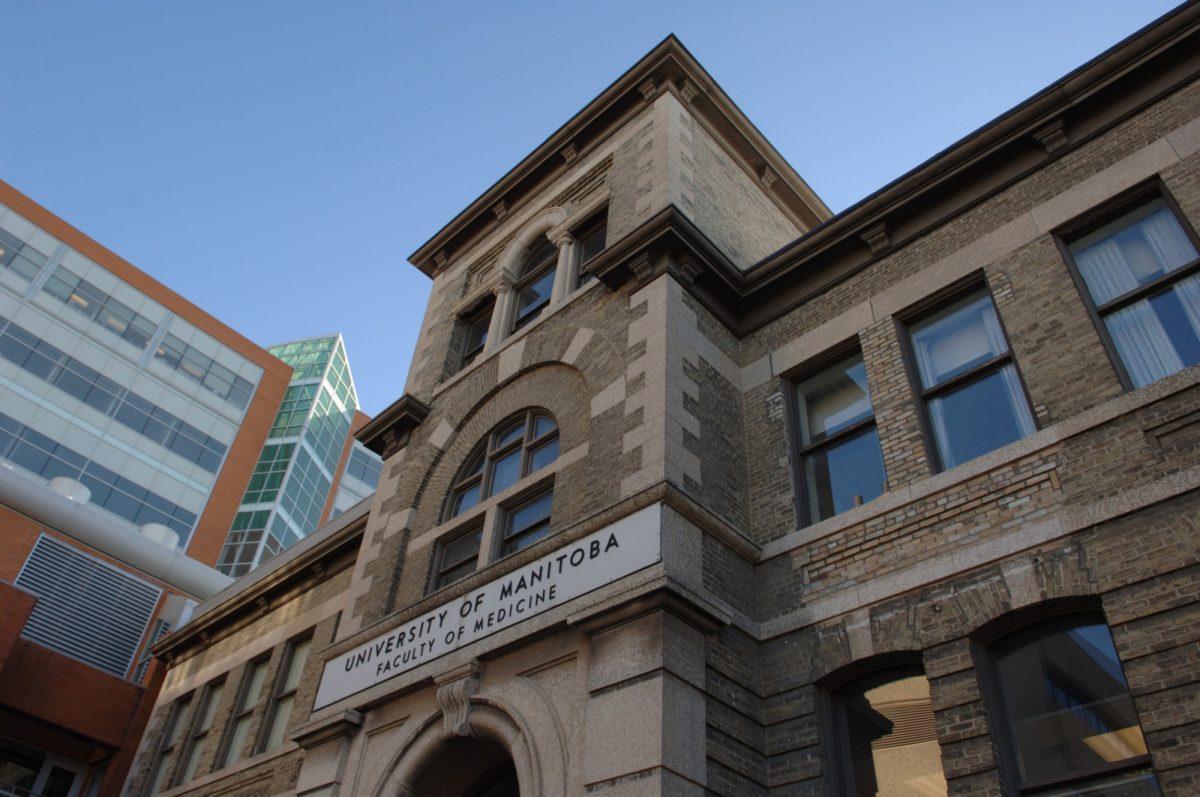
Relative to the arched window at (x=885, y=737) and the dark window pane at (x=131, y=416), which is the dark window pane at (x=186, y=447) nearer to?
the dark window pane at (x=131, y=416)

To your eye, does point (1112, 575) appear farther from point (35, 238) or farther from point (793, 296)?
point (35, 238)

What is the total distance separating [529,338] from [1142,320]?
8144 millimetres

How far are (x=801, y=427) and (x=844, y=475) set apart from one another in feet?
3.31

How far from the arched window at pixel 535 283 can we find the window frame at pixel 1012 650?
29.9ft

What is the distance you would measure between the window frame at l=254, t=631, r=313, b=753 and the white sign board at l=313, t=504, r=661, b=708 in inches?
170

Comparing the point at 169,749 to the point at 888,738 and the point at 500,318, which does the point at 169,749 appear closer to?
the point at 500,318

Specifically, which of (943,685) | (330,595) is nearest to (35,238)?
(330,595)

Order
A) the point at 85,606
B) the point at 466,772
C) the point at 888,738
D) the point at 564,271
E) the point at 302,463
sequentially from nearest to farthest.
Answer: the point at 888,738 < the point at 466,772 < the point at 564,271 < the point at 85,606 < the point at 302,463

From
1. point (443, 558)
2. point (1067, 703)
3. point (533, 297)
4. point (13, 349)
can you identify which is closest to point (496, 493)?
point (443, 558)

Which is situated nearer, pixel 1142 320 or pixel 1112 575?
pixel 1112 575

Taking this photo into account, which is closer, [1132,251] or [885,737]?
[885,737]

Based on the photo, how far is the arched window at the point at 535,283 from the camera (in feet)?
52.0

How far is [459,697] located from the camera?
10.3 metres

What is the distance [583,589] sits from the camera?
382 inches
